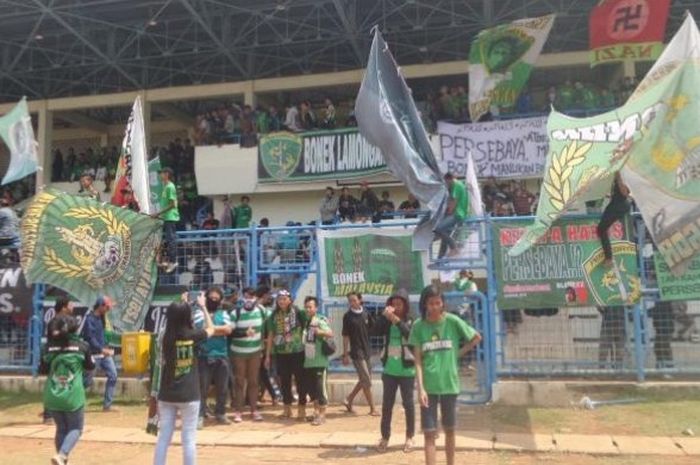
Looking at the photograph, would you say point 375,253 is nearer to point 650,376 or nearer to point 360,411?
point 360,411

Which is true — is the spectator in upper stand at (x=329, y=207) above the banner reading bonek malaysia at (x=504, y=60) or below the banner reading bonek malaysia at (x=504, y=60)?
below

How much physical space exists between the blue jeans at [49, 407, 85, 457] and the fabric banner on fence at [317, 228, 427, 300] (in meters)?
4.51

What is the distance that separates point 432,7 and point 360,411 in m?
14.4

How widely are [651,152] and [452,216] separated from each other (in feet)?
9.83

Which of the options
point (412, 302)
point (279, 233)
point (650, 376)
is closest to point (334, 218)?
point (279, 233)

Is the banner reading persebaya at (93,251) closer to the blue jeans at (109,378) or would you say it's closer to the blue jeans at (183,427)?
the blue jeans at (109,378)

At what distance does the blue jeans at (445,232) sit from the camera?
33.9 ft

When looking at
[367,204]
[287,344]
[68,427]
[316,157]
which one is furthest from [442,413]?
[316,157]

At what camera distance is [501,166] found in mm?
19594

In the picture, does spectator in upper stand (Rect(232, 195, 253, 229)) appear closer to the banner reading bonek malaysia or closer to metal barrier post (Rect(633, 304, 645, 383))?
the banner reading bonek malaysia

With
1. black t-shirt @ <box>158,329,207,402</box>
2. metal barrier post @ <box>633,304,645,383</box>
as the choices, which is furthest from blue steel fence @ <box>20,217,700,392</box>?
black t-shirt @ <box>158,329,207,402</box>

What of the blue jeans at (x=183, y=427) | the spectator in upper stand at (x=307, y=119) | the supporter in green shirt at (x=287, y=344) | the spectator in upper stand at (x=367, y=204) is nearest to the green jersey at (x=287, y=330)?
the supporter in green shirt at (x=287, y=344)

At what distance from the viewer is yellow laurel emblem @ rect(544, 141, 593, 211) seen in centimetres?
819

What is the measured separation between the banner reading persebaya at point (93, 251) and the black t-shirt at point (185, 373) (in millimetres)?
5343
